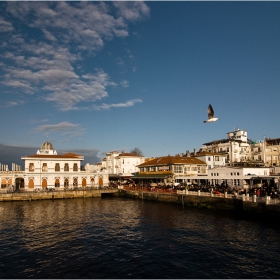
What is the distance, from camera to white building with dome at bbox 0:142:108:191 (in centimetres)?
6349

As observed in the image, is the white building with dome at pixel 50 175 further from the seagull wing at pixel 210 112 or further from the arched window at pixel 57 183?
the seagull wing at pixel 210 112

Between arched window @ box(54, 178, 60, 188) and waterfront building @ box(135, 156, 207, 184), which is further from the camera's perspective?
arched window @ box(54, 178, 60, 188)

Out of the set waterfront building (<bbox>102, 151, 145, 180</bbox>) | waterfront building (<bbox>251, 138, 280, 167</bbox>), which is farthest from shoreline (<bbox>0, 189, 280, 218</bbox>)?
waterfront building (<bbox>251, 138, 280, 167</bbox>)

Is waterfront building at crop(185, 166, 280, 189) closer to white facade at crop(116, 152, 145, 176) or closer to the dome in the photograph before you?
white facade at crop(116, 152, 145, 176)

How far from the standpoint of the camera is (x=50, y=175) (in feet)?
216

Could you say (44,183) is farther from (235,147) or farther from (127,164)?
(235,147)

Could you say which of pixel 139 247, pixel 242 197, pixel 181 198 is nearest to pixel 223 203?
pixel 242 197

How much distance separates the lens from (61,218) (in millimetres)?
36062

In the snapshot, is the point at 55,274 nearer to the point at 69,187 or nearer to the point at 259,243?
the point at 259,243

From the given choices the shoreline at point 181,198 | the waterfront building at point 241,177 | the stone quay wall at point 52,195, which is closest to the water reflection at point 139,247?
the shoreline at point 181,198

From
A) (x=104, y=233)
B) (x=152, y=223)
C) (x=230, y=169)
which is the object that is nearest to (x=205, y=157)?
(x=230, y=169)

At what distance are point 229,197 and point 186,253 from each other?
64.6ft

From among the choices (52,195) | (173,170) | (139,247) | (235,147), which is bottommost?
(139,247)

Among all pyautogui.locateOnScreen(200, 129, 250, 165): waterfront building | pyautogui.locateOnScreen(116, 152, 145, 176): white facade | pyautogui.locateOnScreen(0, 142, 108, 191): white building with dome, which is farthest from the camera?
Answer: pyautogui.locateOnScreen(116, 152, 145, 176): white facade
